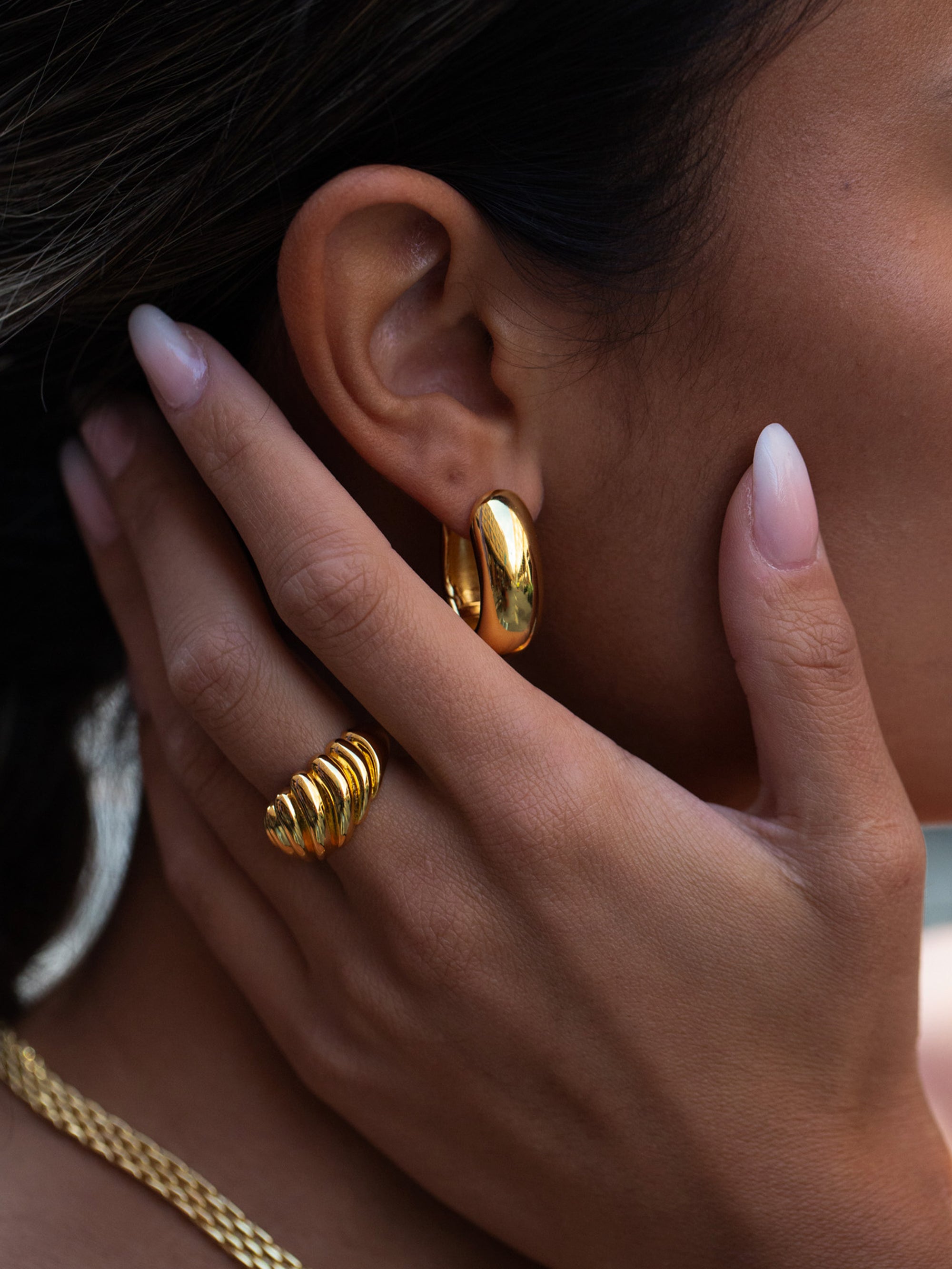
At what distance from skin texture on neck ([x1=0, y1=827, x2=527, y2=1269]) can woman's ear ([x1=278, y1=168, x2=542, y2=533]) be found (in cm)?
54

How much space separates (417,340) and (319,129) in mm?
184

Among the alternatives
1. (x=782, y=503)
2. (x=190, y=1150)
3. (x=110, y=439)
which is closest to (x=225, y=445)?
(x=110, y=439)

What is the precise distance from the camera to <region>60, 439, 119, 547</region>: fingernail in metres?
1.09

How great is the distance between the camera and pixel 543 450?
924mm

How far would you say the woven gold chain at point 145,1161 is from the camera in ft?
3.00

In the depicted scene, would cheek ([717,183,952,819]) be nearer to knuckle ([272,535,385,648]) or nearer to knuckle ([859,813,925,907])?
knuckle ([859,813,925,907])

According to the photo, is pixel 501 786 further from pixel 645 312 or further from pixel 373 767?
pixel 645 312

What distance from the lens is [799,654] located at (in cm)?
90

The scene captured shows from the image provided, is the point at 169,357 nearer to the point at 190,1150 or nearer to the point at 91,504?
the point at 91,504

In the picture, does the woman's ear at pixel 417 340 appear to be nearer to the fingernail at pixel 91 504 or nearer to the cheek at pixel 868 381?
the cheek at pixel 868 381

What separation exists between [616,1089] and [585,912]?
16cm

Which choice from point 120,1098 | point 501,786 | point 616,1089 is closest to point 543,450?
point 501,786

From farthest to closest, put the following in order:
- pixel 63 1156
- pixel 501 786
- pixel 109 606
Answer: pixel 109 606, pixel 63 1156, pixel 501 786

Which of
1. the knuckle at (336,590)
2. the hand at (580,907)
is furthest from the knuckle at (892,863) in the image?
the knuckle at (336,590)
